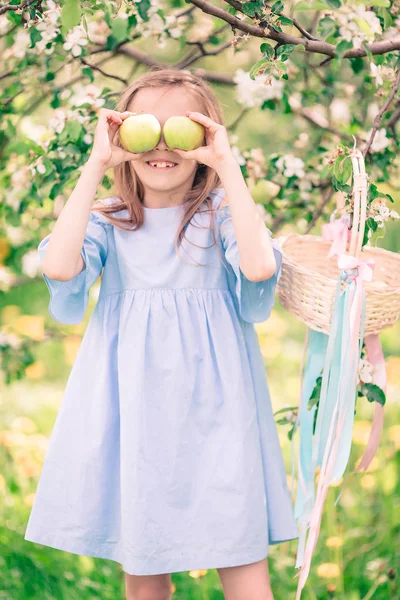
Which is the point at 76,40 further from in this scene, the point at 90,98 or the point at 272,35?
the point at 272,35

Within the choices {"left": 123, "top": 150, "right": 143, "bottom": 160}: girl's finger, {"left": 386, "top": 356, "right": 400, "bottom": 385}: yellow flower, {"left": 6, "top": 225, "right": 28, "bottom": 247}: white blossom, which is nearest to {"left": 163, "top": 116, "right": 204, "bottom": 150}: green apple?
{"left": 123, "top": 150, "right": 143, "bottom": 160}: girl's finger

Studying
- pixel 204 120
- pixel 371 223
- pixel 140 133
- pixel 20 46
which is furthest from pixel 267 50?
pixel 20 46

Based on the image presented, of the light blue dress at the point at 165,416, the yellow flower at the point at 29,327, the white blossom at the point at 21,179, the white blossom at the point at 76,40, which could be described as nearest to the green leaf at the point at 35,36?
the white blossom at the point at 76,40

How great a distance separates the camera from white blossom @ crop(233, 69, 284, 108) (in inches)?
96.3

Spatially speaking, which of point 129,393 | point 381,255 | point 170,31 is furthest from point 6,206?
point 381,255

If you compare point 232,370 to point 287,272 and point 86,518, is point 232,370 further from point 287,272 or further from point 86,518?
point 86,518

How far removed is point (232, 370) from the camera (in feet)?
6.09

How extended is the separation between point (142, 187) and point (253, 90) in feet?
2.08

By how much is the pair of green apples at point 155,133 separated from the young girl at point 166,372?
3 centimetres

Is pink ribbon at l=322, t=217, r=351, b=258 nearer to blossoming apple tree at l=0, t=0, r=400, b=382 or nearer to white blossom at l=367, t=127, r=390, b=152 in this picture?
blossoming apple tree at l=0, t=0, r=400, b=382

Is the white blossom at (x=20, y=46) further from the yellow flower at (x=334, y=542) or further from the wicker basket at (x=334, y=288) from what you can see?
the yellow flower at (x=334, y=542)

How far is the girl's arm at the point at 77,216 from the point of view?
178 centimetres

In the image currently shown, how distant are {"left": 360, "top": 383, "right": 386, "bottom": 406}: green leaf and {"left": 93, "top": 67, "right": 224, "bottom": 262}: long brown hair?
51 cm

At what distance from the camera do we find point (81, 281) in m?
1.89
